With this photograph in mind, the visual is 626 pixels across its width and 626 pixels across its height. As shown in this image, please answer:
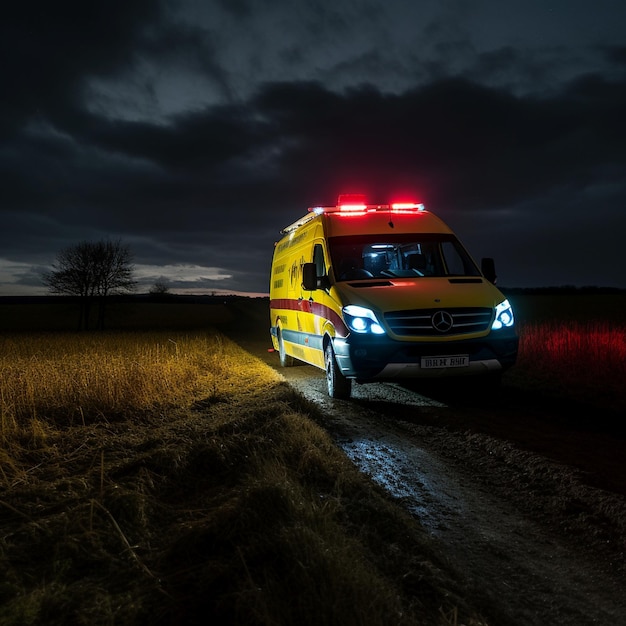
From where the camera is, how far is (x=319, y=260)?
955 cm

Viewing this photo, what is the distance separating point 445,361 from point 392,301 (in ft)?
3.29

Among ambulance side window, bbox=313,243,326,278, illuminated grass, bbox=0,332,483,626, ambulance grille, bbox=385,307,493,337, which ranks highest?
ambulance side window, bbox=313,243,326,278

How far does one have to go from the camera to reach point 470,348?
7879mm

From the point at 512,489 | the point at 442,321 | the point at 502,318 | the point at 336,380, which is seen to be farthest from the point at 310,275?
the point at 512,489

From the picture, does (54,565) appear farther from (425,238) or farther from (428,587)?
(425,238)

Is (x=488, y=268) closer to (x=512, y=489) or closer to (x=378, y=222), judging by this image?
(x=378, y=222)

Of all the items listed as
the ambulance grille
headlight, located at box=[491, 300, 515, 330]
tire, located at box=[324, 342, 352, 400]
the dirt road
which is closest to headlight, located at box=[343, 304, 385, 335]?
the ambulance grille

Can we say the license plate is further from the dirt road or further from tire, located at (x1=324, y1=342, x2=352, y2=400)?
tire, located at (x1=324, y1=342, x2=352, y2=400)

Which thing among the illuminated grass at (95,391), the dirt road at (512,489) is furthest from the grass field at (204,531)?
the dirt road at (512,489)

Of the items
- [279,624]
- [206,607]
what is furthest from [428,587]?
[206,607]

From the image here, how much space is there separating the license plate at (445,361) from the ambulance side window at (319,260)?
2173mm

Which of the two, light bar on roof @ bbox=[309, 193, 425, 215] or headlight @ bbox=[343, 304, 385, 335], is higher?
light bar on roof @ bbox=[309, 193, 425, 215]

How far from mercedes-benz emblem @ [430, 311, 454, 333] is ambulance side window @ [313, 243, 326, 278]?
198 cm

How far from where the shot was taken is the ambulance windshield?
29.6 feet
